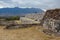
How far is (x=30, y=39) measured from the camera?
10.6 meters

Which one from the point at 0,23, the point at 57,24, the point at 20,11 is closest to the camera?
the point at 57,24

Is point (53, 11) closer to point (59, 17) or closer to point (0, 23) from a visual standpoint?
point (59, 17)

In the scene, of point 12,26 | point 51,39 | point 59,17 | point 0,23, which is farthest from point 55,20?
point 0,23

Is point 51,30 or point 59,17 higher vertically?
point 59,17

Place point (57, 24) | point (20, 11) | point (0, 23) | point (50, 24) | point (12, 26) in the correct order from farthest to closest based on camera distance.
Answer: point (20, 11), point (0, 23), point (12, 26), point (50, 24), point (57, 24)

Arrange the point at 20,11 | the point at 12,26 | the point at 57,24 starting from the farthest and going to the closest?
the point at 20,11, the point at 12,26, the point at 57,24

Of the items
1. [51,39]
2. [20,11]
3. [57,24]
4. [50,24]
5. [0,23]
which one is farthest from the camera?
[20,11]

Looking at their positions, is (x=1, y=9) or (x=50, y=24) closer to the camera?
(x=50, y=24)

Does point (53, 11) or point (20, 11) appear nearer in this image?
point (53, 11)

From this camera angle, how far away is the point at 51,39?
10.5 metres

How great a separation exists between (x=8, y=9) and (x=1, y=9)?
1.46 metres

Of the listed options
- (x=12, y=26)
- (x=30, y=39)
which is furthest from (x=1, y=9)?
(x=30, y=39)

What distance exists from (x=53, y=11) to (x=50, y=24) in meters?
1.22

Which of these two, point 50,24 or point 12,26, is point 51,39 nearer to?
point 50,24
